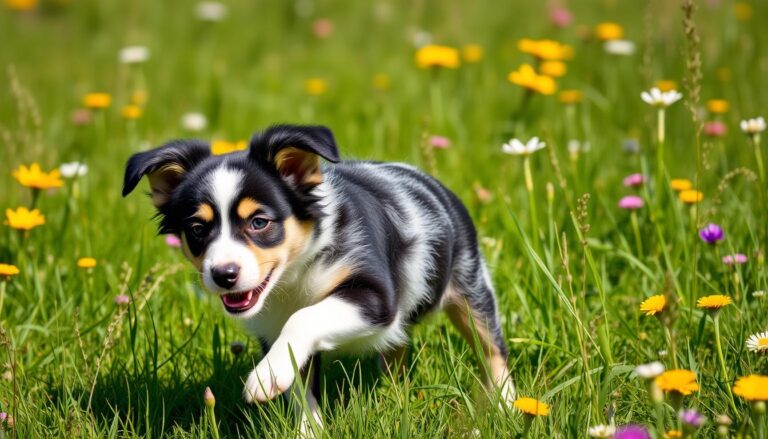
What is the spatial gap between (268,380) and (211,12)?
5.75m

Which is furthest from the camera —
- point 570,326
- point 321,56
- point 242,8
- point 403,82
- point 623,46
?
point 242,8

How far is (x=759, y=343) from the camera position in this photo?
2.57m

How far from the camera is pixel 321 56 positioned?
283 inches

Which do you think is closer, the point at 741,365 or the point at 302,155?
the point at 741,365

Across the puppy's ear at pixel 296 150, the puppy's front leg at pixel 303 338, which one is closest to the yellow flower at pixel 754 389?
the puppy's front leg at pixel 303 338

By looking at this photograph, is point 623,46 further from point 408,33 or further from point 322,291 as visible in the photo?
point 322,291

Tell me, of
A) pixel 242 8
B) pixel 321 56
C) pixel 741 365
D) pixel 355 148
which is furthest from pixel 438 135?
pixel 242 8

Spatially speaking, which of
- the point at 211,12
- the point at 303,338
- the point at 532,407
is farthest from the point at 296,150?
the point at 211,12

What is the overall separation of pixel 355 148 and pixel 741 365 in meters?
3.01

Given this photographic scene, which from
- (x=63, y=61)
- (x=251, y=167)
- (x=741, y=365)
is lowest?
(x=63, y=61)

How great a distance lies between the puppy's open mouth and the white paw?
0.89 feet

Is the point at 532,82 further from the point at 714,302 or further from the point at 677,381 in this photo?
the point at 677,381

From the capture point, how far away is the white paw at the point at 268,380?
2.44m

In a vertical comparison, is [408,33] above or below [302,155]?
below
